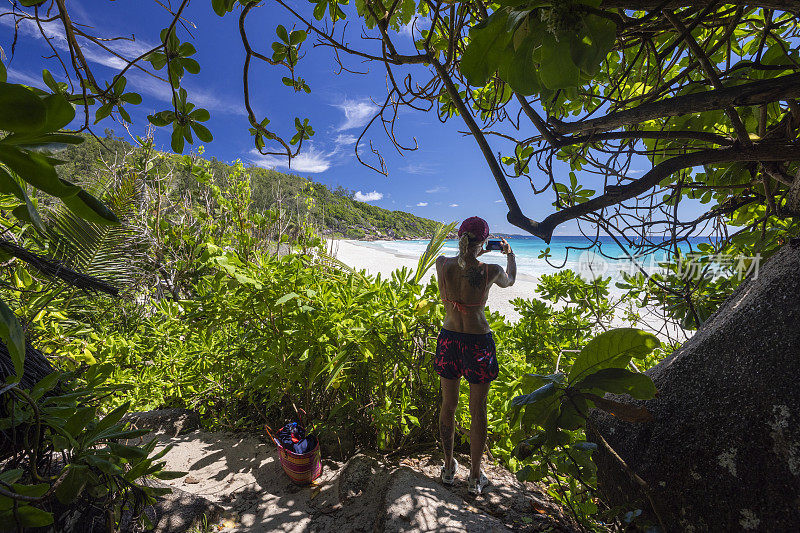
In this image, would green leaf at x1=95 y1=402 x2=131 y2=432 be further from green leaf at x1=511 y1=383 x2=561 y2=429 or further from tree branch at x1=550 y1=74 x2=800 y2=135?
tree branch at x1=550 y1=74 x2=800 y2=135

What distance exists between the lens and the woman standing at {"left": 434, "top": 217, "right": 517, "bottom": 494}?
2.42 meters

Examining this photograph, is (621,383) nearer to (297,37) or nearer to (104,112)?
(297,37)

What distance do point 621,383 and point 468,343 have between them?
1.77 meters

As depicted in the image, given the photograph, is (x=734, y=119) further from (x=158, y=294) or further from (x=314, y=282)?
(x=158, y=294)

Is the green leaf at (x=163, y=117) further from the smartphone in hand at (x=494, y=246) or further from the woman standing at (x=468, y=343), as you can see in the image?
the smartphone in hand at (x=494, y=246)

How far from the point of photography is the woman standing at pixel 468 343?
242cm

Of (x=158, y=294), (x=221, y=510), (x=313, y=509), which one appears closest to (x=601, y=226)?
(x=313, y=509)

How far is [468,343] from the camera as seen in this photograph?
2.46 m

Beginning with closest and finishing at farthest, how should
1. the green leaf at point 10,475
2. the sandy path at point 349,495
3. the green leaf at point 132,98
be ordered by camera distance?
the green leaf at point 10,475, the green leaf at point 132,98, the sandy path at point 349,495

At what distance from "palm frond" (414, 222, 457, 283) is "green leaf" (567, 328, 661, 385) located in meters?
1.82

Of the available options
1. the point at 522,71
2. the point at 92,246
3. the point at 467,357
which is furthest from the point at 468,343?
the point at 92,246

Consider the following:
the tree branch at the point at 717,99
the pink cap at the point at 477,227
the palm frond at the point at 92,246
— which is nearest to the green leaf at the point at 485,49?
the tree branch at the point at 717,99

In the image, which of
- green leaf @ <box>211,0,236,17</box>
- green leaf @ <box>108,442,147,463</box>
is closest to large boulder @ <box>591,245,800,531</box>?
green leaf @ <box>108,442,147,463</box>

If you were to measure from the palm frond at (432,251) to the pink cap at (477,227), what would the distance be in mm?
110
